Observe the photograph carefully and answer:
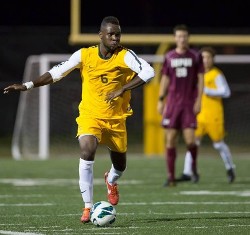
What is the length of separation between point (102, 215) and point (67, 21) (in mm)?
20304

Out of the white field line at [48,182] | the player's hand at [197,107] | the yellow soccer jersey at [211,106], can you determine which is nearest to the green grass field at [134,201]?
the white field line at [48,182]

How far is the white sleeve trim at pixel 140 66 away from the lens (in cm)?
1052

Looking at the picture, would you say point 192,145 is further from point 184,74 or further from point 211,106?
point 211,106

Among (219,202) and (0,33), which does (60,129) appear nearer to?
(0,33)

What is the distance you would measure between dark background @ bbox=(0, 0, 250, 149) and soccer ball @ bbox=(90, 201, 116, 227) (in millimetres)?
15444

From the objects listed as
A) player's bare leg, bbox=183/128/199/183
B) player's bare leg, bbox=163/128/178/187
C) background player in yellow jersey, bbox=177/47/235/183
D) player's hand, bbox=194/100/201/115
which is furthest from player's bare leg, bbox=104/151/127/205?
background player in yellow jersey, bbox=177/47/235/183

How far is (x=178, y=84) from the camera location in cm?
1548

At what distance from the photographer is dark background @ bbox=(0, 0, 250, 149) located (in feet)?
84.6

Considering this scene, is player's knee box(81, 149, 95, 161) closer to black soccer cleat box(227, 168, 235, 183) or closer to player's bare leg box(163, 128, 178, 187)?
player's bare leg box(163, 128, 178, 187)

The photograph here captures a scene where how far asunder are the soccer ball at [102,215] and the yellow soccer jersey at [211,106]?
24.3 ft

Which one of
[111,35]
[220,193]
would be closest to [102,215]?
[111,35]

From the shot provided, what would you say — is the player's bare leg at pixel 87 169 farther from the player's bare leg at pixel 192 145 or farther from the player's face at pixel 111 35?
the player's bare leg at pixel 192 145

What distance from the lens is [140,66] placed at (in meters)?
10.6

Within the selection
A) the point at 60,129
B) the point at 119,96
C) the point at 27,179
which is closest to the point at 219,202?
the point at 119,96
